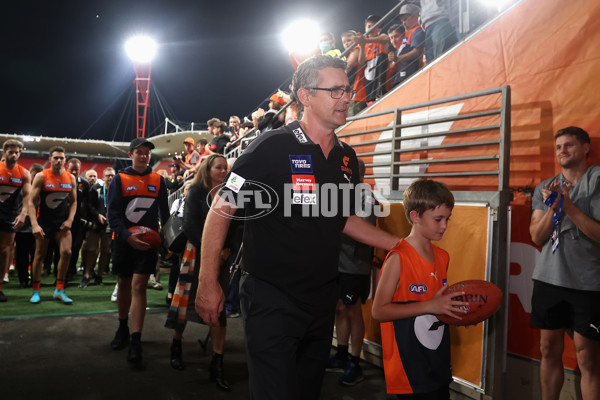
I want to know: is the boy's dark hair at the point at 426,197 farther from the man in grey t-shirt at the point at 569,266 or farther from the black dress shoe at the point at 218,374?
the black dress shoe at the point at 218,374

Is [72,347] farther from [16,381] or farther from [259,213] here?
[259,213]

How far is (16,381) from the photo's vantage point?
3.73m

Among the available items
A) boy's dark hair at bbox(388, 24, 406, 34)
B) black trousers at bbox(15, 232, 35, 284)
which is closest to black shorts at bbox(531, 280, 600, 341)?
boy's dark hair at bbox(388, 24, 406, 34)

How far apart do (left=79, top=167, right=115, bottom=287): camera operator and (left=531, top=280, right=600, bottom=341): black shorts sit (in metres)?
A: 7.72

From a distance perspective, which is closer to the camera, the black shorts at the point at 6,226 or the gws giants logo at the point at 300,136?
the gws giants logo at the point at 300,136

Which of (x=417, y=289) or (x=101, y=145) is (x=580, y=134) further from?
(x=101, y=145)

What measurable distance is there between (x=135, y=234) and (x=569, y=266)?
4024 mm

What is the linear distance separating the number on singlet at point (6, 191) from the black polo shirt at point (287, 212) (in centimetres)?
650

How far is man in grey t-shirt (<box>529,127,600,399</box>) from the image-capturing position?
2947 mm

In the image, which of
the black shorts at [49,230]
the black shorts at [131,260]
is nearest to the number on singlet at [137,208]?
the black shorts at [131,260]

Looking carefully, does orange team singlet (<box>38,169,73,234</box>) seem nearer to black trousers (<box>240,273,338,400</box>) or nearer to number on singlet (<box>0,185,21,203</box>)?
number on singlet (<box>0,185,21,203</box>)

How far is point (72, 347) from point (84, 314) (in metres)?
1.58

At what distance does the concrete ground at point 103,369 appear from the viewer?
366 cm

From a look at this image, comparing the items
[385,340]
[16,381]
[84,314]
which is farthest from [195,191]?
[84,314]
